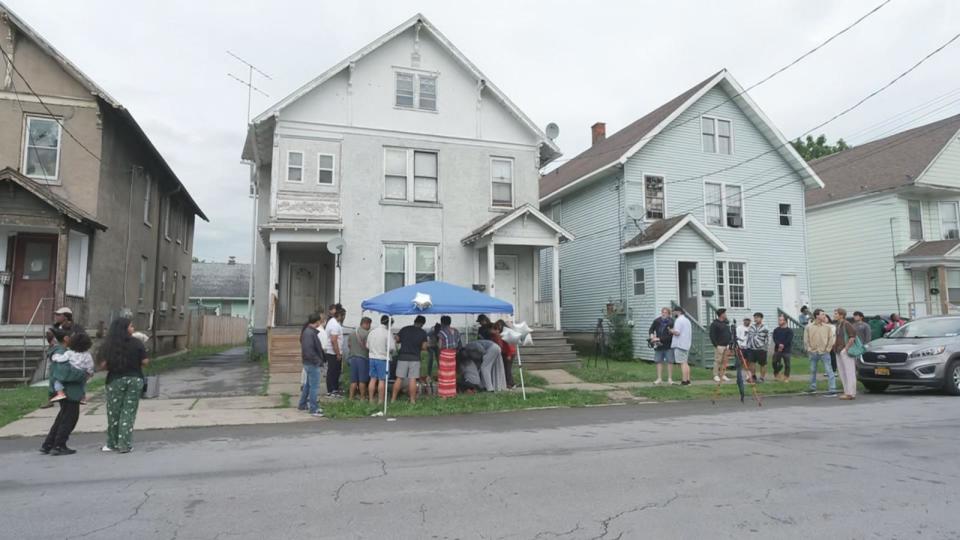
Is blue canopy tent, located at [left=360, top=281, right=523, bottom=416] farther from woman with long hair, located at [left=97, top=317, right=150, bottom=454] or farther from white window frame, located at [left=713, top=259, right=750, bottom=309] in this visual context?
white window frame, located at [left=713, top=259, right=750, bottom=309]

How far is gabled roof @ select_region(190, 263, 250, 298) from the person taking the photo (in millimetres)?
49484

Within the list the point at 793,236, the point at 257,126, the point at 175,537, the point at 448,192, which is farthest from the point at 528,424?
the point at 793,236

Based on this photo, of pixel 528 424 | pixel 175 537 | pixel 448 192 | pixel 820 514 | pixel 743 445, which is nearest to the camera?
pixel 175 537

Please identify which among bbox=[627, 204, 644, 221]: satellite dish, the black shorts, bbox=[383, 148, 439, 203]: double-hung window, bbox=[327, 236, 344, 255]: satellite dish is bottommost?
the black shorts

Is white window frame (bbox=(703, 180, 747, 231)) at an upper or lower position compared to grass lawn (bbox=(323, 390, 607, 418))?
upper

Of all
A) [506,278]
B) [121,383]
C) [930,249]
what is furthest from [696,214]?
[121,383]

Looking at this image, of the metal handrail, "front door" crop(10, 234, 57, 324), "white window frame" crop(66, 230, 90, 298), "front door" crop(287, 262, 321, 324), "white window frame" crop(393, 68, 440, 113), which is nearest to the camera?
the metal handrail

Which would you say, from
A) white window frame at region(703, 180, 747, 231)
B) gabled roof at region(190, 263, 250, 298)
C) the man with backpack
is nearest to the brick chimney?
white window frame at region(703, 180, 747, 231)

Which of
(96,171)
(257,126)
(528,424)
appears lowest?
(528,424)

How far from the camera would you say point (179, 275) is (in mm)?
28172

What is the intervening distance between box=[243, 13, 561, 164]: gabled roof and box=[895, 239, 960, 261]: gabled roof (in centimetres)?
1500

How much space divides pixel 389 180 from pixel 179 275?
554 inches

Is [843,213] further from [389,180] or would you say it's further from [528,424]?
[528,424]

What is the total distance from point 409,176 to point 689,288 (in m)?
11.2
